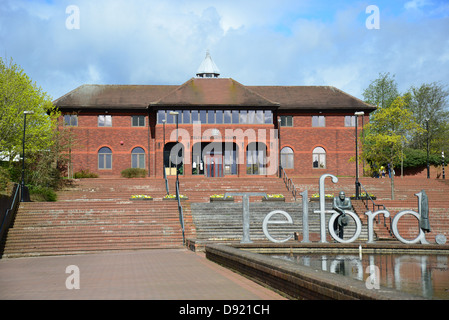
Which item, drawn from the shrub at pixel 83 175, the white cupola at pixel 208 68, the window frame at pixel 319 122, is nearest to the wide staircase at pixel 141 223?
the shrub at pixel 83 175

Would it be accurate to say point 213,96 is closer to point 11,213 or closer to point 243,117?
point 243,117

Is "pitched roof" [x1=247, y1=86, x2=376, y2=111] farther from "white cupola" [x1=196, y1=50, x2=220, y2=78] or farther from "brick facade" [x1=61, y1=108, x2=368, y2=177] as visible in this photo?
"white cupola" [x1=196, y1=50, x2=220, y2=78]

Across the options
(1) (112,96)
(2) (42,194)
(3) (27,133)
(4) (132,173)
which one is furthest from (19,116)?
(1) (112,96)

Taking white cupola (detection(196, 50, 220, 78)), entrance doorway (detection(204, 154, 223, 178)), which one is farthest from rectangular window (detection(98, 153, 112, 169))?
white cupola (detection(196, 50, 220, 78))

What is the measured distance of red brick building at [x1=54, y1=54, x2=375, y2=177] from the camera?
48.8 m

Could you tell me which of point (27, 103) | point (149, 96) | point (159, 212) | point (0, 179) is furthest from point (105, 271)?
point (149, 96)

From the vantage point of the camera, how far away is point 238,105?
159 feet

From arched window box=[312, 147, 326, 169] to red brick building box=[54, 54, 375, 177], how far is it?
0.10 feet

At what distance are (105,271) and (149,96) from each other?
134 ft

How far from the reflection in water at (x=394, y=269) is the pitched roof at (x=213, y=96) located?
3273 centimetres

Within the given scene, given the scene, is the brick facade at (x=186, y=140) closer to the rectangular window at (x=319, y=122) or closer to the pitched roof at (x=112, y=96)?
the rectangular window at (x=319, y=122)
